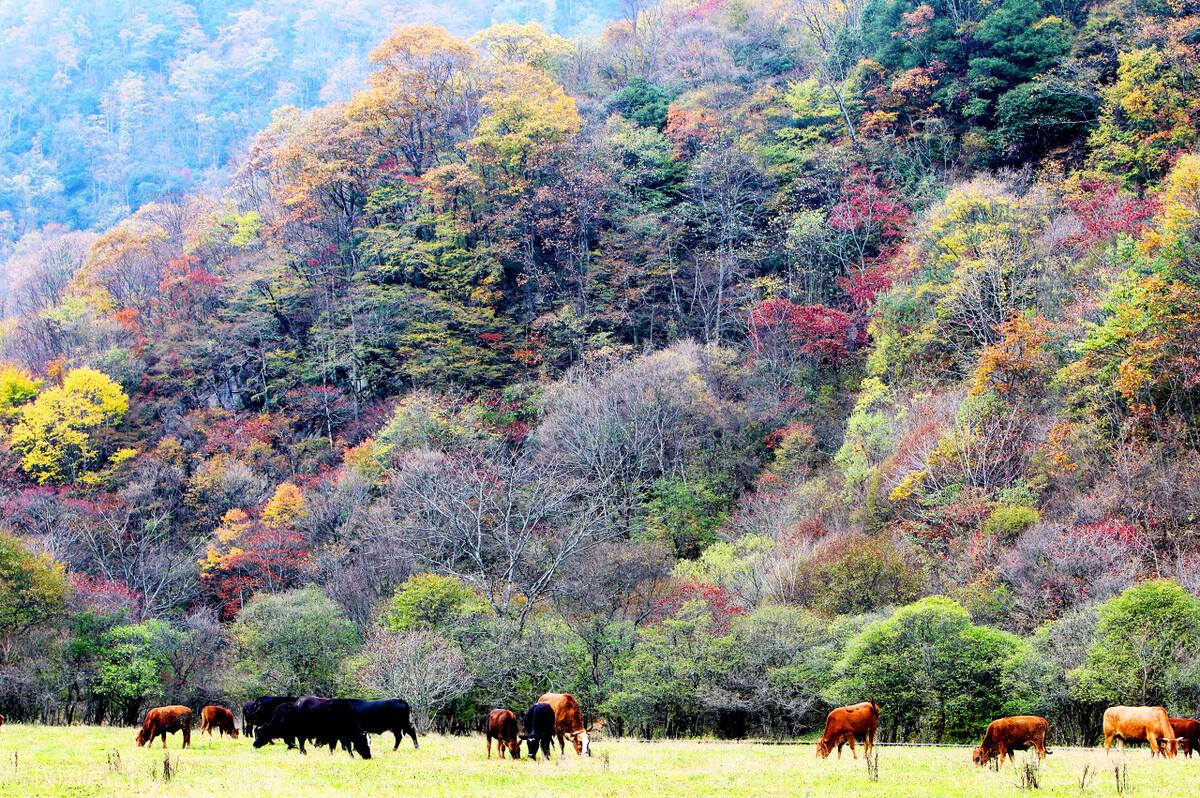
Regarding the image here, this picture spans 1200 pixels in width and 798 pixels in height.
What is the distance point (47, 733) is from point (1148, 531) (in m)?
27.6

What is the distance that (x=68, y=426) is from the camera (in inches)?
2083

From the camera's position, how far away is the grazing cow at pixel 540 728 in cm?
1827

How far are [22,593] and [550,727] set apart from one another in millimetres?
25212

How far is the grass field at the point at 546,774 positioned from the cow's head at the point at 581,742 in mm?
284

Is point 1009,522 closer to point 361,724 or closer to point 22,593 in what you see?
point 361,724

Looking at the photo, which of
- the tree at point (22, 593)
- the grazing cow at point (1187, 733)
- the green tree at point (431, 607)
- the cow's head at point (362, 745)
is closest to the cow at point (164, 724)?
the cow's head at point (362, 745)

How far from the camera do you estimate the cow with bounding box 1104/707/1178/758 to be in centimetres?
1736

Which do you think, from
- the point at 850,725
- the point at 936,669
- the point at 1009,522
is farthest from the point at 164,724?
the point at 1009,522

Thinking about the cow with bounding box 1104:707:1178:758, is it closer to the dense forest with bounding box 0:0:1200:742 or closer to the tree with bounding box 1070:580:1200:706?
the tree with bounding box 1070:580:1200:706

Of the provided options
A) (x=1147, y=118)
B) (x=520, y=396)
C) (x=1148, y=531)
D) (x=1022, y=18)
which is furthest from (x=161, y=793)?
(x=1022, y=18)

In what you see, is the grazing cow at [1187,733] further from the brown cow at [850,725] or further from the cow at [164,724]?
the cow at [164,724]

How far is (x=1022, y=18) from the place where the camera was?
51156 mm

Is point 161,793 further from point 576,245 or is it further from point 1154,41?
point 1154,41

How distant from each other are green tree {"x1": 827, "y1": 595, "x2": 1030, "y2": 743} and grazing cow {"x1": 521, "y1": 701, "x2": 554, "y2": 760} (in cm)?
999
